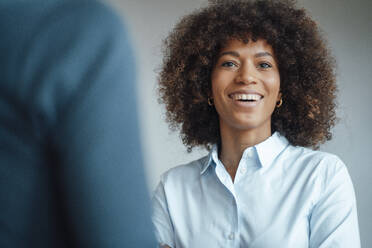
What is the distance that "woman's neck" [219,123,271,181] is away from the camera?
1.71 metres

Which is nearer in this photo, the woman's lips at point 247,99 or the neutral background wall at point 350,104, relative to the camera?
the woman's lips at point 247,99

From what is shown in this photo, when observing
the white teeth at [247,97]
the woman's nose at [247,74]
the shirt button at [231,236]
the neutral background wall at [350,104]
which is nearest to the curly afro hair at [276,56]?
the woman's nose at [247,74]

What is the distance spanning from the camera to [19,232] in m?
0.59

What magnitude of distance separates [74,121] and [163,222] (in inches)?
48.1

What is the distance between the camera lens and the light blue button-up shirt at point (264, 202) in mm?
1479

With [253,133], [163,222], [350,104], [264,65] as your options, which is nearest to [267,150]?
[253,133]

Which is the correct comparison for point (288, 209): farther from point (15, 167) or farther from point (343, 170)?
point (15, 167)

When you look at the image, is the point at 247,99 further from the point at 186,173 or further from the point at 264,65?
the point at 186,173

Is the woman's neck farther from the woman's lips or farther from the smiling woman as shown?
the woman's lips

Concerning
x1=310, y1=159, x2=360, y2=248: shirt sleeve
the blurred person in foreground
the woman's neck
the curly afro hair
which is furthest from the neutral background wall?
the blurred person in foreground

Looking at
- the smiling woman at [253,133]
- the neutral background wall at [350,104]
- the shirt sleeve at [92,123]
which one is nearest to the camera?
the shirt sleeve at [92,123]

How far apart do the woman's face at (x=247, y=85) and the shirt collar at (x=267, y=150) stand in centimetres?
5

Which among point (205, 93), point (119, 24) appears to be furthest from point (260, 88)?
point (119, 24)

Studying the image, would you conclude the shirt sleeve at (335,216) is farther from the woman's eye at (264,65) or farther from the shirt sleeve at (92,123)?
the shirt sleeve at (92,123)
